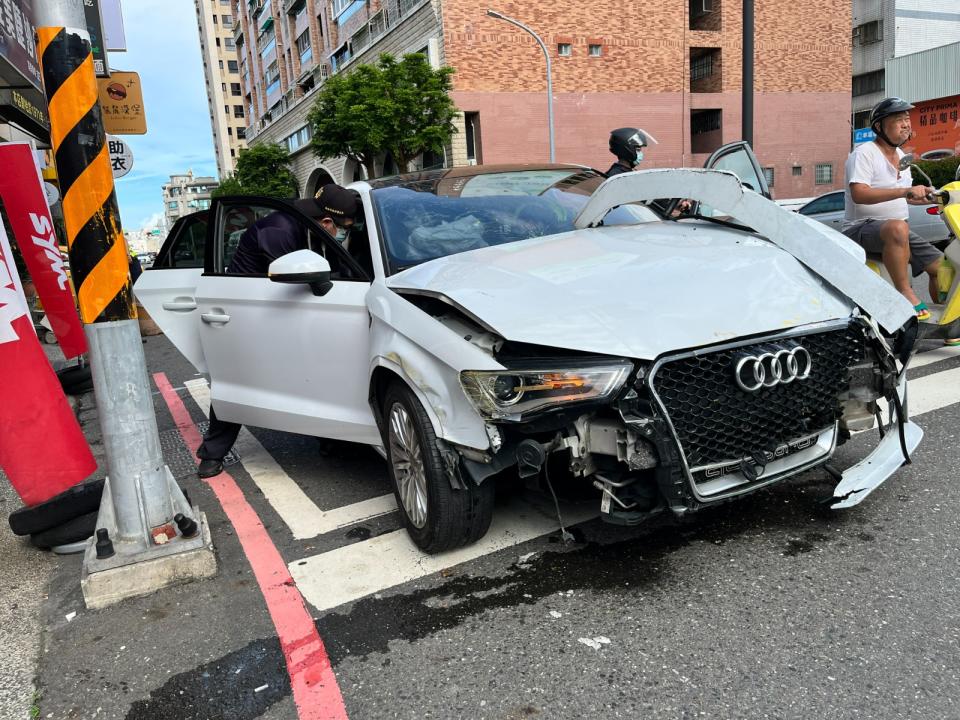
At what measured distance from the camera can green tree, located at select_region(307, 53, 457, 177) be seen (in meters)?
26.7

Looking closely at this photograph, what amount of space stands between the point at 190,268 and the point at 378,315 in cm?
228

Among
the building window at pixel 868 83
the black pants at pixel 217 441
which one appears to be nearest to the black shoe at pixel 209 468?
the black pants at pixel 217 441

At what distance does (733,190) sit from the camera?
10.7 ft

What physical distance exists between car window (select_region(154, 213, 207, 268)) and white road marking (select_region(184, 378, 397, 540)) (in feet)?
4.65

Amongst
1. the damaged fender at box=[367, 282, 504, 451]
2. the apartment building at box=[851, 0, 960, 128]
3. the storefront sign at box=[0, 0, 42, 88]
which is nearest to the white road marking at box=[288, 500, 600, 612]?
the damaged fender at box=[367, 282, 504, 451]

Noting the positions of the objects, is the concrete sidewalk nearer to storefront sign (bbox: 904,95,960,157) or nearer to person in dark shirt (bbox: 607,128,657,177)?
person in dark shirt (bbox: 607,128,657,177)

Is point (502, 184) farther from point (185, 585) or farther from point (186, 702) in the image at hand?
point (186, 702)

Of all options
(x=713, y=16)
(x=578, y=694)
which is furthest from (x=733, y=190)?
(x=713, y=16)

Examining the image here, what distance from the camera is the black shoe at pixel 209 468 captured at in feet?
15.5

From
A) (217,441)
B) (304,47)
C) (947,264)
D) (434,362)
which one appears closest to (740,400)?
(434,362)

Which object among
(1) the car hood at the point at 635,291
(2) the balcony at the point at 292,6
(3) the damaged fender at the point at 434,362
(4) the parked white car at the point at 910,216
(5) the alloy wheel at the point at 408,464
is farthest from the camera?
(2) the balcony at the point at 292,6

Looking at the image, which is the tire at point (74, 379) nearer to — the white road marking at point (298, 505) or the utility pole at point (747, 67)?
the white road marking at point (298, 505)

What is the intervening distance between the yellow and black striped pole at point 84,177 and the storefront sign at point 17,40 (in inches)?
253

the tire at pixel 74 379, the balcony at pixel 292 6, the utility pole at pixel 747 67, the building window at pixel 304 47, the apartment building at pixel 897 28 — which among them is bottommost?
the tire at pixel 74 379
